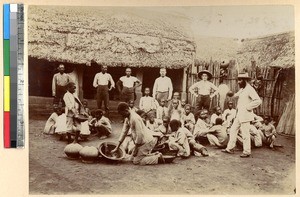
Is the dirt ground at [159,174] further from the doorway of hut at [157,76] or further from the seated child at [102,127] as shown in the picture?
the doorway of hut at [157,76]

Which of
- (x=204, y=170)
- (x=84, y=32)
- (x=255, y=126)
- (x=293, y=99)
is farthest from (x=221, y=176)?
(x=84, y=32)

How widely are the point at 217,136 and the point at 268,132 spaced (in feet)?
1.03

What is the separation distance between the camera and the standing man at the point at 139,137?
2.53m

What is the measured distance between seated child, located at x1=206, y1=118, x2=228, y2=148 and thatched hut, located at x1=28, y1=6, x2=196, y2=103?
0.99ft

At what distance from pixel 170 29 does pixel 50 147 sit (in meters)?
1.04

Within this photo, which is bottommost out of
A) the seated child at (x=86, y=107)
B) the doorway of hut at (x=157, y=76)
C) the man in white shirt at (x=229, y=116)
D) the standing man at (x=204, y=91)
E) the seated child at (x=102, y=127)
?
the seated child at (x=102, y=127)

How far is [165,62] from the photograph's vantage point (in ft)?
8.45

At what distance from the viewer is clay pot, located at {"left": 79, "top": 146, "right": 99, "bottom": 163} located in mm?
2510

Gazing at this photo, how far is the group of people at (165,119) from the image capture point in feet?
8.32

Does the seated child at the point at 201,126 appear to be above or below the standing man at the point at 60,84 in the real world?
below

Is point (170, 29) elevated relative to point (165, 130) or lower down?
elevated

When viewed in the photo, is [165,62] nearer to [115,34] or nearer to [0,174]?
[115,34]

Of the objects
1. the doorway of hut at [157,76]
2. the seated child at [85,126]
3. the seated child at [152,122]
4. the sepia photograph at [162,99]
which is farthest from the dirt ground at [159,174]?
the doorway of hut at [157,76]

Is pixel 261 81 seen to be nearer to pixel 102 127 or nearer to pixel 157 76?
pixel 157 76
